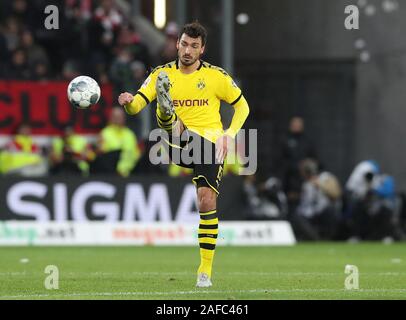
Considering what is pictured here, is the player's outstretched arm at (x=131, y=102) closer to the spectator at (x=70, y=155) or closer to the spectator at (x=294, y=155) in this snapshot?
the spectator at (x=70, y=155)

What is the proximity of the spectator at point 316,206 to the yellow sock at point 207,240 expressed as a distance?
8822 millimetres

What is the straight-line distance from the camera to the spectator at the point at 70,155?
62.8 feet

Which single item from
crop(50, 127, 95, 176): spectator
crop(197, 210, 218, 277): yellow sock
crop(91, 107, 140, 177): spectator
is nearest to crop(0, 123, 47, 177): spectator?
crop(50, 127, 95, 176): spectator

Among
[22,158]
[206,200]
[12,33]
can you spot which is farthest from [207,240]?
[12,33]

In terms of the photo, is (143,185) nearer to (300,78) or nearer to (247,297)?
(300,78)

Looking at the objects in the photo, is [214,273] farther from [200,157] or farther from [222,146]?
[222,146]

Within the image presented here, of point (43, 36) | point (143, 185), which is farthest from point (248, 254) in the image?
point (43, 36)

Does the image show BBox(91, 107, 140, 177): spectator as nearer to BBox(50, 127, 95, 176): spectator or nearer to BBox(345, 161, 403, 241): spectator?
BBox(50, 127, 95, 176): spectator

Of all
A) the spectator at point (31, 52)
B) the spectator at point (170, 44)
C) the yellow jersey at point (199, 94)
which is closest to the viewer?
the yellow jersey at point (199, 94)

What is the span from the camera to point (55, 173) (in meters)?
19.1

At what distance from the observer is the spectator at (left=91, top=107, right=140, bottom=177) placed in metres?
19.1

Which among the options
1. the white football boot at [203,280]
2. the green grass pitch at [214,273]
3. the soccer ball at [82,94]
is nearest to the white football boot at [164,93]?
the soccer ball at [82,94]

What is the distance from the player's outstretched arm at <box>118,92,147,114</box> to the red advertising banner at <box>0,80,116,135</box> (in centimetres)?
989
